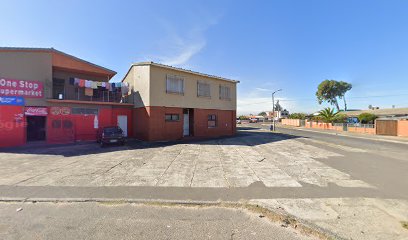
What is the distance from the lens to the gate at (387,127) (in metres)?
27.3

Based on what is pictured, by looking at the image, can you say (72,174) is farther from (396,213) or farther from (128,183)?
(396,213)

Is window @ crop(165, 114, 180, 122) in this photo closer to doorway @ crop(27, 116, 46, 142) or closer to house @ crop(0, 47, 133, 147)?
house @ crop(0, 47, 133, 147)

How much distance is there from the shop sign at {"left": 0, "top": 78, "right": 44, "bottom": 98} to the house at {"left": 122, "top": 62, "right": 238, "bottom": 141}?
7035mm

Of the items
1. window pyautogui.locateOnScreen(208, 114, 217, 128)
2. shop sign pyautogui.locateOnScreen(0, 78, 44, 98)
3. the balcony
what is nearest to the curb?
shop sign pyautogui.locateOnScreen(0, 78, 44, 98)

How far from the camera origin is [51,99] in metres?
15.9

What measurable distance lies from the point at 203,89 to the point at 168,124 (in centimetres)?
550

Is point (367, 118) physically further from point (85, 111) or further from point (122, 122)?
point (85, 111)

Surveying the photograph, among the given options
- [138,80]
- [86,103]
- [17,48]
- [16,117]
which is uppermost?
[17,48]

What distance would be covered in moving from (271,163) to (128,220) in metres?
7.21

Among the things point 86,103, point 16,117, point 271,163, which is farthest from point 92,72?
point 271,163

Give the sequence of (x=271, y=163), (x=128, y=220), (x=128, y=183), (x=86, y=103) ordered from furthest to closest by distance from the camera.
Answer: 1. (x=86, y=103)
2. (x=271, y=163)
3. (x=128, y=183)
4. (x=128, y=220)

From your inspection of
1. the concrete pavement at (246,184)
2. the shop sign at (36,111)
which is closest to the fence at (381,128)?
the concrete pavement at (246,184)

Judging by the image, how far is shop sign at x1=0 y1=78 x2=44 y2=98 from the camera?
Result: 14.4 meters

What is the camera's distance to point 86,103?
57.9 ft
